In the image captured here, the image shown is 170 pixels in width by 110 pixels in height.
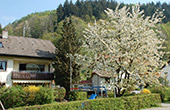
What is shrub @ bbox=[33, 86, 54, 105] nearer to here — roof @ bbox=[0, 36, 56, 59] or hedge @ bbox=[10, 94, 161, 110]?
hedge @ bbox=[10, 94, 161, 110]

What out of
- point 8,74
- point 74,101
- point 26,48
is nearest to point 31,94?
point 74,101

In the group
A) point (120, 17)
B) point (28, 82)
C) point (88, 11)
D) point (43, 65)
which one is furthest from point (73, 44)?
point (88, 11)

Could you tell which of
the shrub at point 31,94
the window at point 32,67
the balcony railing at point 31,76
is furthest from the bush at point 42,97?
the window at point 32,67

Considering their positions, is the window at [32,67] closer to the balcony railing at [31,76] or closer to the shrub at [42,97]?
the balcony railing at [31,76]

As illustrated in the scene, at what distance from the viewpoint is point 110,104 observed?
14859 mm

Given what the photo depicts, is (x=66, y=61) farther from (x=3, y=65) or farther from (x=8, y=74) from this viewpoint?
(x=3, y=65)

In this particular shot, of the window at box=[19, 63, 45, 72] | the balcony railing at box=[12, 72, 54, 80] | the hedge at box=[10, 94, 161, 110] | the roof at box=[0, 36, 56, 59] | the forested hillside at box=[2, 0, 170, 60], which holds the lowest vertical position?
the hedge at box=[10, 94, 161, 110]

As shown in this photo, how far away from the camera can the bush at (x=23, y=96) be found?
16.9 metres

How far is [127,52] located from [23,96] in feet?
31.9

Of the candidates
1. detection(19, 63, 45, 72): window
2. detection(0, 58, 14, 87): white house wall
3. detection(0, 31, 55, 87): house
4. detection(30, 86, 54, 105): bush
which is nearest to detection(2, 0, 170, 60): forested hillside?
detection(0, 31, 55, 87): house

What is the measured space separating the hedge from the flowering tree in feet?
4.27

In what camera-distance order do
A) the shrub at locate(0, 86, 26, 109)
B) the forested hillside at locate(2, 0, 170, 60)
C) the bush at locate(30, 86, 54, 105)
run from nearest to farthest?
the shrub at locate(0, 86, 26, 109), the bush at locate(30, 86, 54, 105), the forested hillside at locate(2, 0, 170, 60)

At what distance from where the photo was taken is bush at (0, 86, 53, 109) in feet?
55.4

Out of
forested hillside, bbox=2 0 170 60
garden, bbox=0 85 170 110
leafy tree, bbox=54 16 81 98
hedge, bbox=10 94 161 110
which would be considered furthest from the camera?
forested hillside, bbox=2 0 170 60
